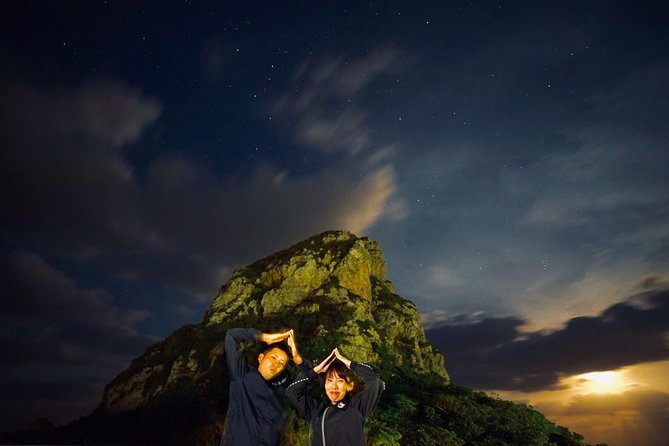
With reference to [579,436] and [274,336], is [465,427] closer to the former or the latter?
[579,436]

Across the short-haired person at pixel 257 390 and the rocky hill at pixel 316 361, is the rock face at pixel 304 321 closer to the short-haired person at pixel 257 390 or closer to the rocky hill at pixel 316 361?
the rocky hill at pixel 316 361

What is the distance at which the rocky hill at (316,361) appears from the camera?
17.0 m

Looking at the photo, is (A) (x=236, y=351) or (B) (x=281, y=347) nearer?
(A) (x=236, y=351)

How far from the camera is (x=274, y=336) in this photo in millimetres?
4629

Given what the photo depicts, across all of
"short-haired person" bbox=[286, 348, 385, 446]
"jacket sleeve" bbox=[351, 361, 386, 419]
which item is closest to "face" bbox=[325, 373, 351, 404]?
"short-haired person" bbox=[286, 348, 385, 446]

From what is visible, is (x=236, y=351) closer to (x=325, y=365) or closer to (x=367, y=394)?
(x=325, y=365)

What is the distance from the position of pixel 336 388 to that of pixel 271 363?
0.77 meters

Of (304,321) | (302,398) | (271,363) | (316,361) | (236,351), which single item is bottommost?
(302,398)

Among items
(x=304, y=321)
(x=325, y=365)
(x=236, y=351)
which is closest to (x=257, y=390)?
(x=236, y=351)

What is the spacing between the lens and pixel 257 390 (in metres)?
4.36

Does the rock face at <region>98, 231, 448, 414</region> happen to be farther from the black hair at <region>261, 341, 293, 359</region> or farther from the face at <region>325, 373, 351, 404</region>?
the face at <region>325, 373, 351, 404</region>

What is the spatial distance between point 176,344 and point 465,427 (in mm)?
21631

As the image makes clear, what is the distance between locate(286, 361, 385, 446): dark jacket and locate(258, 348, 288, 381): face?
0.77 ft

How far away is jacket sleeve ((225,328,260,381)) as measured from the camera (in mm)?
4452
